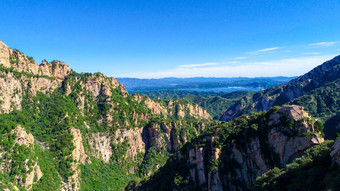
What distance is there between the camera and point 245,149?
4328 centimetres

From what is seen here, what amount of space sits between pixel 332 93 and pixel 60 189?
592ft

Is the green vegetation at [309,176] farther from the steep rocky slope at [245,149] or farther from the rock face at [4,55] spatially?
the rock face at [4,55]

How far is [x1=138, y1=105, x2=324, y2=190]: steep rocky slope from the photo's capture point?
36.4m

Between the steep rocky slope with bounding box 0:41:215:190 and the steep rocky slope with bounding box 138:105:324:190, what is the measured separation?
43.7 meters

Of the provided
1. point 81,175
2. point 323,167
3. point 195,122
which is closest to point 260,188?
point 323,167

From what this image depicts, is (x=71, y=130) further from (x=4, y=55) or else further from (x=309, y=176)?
(x=309, y=176)

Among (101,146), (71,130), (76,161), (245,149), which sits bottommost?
(101,146)

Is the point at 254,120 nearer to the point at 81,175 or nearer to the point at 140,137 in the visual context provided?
the point at 81,175

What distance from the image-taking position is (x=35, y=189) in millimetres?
60375

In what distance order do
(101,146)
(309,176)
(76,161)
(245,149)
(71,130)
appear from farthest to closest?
(101,146) → (71,130) → (76,161) → (245,149) → (309,176)

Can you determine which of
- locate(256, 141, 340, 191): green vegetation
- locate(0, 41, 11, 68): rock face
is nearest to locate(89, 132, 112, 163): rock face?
locate(0, 41, 11, 68): rock face

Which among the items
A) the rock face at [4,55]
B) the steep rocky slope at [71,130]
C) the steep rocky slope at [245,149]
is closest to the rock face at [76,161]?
the steep rocky slope at [71,130]

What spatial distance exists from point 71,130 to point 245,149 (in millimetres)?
75611

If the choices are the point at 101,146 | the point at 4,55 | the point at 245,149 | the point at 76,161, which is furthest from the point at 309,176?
the point at 4,55
